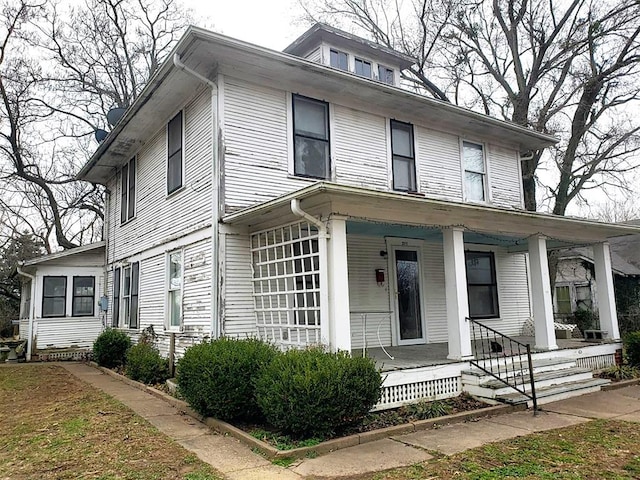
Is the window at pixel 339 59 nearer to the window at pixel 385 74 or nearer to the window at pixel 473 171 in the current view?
the window at pixel 385 74

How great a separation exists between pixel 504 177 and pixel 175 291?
328 inches

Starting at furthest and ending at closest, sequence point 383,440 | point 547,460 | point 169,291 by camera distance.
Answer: point 169,291 → point 383,440 → point 547,460

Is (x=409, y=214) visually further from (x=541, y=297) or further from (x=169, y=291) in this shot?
(x=169, y=291)

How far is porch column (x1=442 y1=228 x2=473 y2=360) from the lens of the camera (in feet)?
25.4

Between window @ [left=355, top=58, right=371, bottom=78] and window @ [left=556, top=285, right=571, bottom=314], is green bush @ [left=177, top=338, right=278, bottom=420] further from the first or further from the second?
window @ [left=556, top=285, right=571, bottom=314]

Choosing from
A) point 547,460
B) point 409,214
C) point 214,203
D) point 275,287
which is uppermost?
point 214,203

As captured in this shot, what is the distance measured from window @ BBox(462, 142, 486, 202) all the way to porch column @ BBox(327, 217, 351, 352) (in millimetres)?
5950

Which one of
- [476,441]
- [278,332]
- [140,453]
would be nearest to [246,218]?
[278,332]

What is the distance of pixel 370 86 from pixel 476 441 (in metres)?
6.44

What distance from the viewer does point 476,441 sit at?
5531 mm

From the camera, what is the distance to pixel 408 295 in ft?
34.6

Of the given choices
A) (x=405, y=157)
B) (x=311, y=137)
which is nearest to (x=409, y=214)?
(x=311, y=137)

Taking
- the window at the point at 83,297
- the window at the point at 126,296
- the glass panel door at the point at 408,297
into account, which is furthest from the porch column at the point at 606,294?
the window at the point at 83,297

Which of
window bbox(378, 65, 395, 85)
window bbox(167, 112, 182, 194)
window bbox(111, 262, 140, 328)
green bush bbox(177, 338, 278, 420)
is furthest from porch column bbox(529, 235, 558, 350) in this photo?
window bbox(111, 262, 140, 328)
